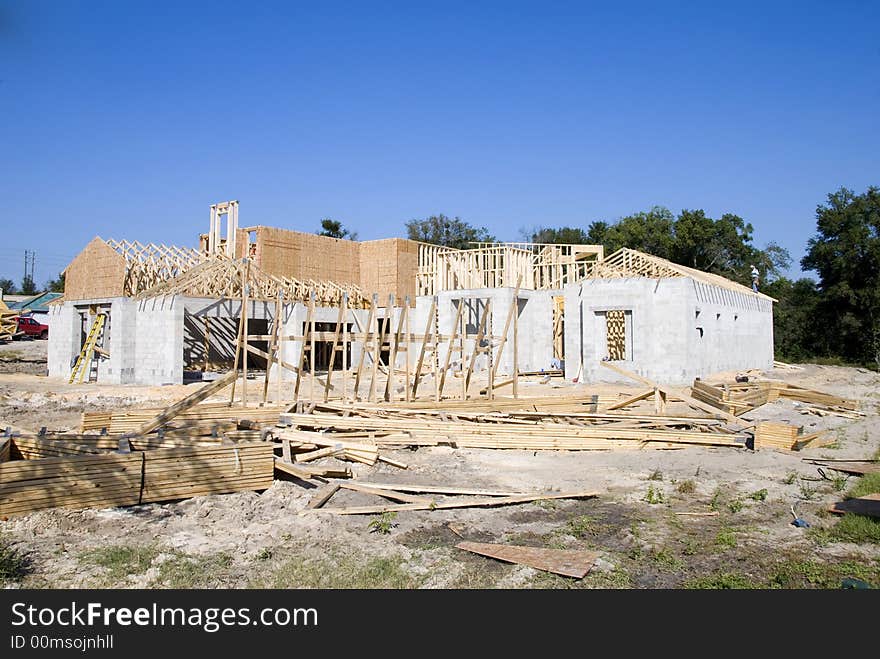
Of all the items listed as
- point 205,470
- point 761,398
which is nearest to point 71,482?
point 205,470

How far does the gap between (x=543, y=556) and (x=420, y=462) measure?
179 inches

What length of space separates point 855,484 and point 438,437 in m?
5.88

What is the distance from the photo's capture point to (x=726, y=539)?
20.9ft

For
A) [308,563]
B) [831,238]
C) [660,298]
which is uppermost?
[831,238]

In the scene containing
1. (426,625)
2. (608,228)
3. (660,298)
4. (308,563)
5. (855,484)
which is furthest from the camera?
(608,228)

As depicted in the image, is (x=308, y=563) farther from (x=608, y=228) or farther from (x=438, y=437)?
(x=608, y=228)

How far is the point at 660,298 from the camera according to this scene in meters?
21.9

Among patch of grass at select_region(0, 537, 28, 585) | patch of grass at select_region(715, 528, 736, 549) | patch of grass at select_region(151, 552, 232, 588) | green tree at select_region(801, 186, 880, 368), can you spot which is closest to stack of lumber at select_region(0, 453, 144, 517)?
patch of grass at select_region(0, 537, 28, 585)

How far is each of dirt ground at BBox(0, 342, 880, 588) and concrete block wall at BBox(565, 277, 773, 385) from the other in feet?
38.0

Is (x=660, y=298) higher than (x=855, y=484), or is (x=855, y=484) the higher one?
(x=660, y=298)

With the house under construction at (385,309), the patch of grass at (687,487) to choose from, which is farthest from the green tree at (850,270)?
the patch of grass at (687,487)

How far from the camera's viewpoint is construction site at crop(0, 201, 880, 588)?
5.82 meters

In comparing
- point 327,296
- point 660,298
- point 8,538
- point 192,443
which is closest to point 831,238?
point 660,298

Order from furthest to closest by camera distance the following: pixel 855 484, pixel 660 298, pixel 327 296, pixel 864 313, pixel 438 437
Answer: pixel 864 313 < pixel 327 296 < pixel 660 298 < pixel 438 437 < pixel 855 484
